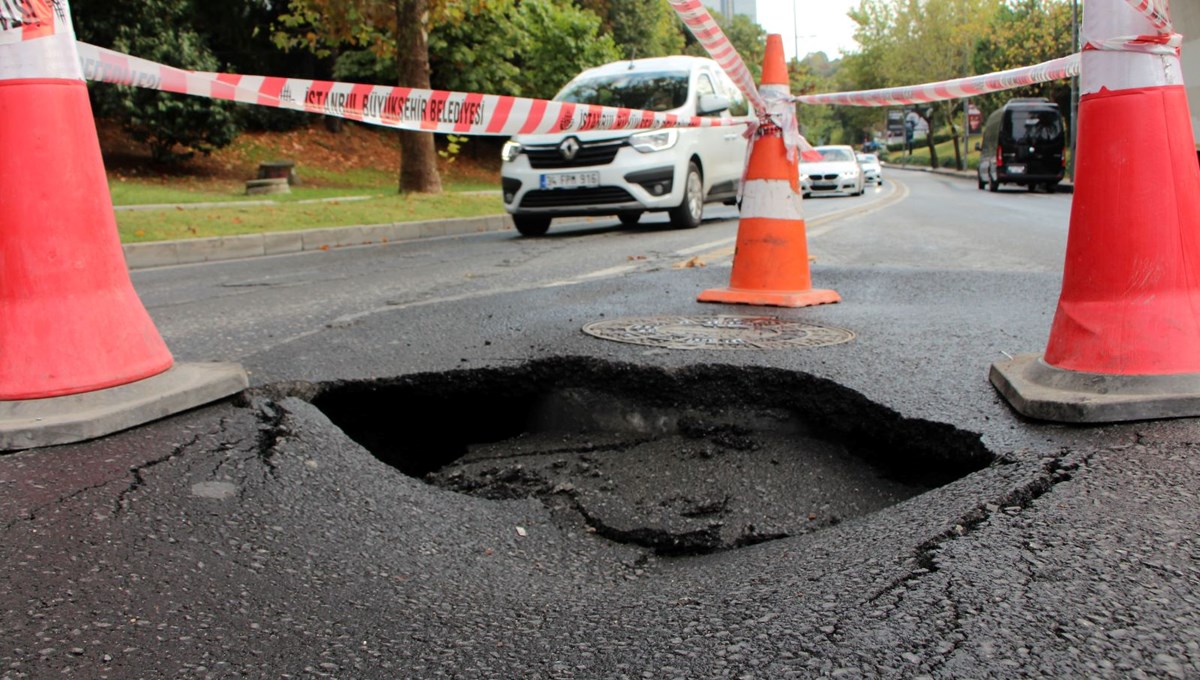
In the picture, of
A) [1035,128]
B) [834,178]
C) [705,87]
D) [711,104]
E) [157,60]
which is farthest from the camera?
[1035,128]

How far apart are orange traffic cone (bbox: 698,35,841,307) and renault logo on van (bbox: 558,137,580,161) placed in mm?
5663

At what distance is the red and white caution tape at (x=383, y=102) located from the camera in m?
3.98

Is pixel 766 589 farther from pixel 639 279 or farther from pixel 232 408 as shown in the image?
pixel 639 279

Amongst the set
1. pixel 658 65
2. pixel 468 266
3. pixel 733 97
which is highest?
pixel 658 65

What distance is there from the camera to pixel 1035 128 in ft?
94.0

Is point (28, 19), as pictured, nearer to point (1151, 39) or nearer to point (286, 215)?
point (1151, 39)

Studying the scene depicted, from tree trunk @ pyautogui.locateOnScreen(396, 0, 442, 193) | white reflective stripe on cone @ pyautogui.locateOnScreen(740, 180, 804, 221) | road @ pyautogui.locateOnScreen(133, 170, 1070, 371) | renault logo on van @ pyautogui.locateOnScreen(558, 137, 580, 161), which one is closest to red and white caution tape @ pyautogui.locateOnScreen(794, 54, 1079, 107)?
white reflective stripe on cone @ pyautogui.locateOnScreen(740, 180, 804, 221)

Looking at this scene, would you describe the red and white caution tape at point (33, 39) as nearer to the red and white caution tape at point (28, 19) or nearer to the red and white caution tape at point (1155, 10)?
the red and white caution tape at point (28, 19)

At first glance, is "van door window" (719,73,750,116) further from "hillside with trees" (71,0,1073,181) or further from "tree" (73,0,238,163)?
"tree" (73,0,238,163)

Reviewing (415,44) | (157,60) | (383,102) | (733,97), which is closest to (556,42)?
(157,60)

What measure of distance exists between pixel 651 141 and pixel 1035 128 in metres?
21.7

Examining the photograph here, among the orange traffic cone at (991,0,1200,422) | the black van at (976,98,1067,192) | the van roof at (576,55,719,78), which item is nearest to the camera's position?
the orange traffic cone at (991,0,1200,422)

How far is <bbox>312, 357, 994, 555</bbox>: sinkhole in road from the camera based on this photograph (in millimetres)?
2807

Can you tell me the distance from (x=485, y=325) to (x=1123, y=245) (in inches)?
110
